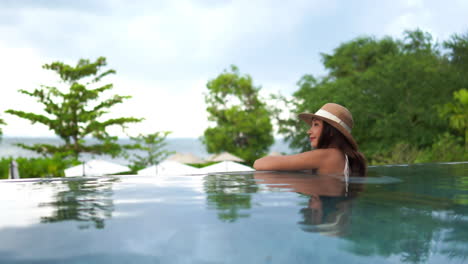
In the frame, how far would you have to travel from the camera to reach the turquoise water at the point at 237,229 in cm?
112

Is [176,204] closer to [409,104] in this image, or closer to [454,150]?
[454,150]

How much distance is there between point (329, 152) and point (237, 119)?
37.2 metres

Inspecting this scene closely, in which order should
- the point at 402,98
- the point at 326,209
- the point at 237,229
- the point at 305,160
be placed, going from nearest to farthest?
the point at 237,229 < the point at 326,209 < the point at 305,160 < the point at 402,98

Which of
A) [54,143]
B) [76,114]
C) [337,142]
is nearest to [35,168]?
[76,114]

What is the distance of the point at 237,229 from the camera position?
132 centimetres

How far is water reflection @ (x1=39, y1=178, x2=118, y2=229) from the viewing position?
1466 mm

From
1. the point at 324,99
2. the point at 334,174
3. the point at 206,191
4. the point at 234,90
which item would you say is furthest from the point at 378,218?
the point at 234,90

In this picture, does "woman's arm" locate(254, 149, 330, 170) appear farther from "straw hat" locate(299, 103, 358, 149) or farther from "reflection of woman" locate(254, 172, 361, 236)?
"reflection of woman" locate(254, 172, 361, 236)

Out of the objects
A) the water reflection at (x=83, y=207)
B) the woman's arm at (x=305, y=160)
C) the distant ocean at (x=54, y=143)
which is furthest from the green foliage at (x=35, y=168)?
the water reflection at (x=83, y=207)

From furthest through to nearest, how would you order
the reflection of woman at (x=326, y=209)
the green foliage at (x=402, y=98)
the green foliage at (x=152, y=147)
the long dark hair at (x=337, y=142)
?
the green foliage at (x=152, y=147) < the green foliage at (x=402, y=98) < the long dark hair at (x=337, y=142) < the reflection of woman at (x=326, y=209)

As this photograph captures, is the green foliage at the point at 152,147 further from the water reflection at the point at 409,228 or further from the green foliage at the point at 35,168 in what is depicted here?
the water reflection at the point at 409,228

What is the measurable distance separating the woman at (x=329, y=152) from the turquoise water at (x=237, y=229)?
1.31 metres

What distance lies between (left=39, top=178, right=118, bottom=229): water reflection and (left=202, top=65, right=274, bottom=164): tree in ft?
125

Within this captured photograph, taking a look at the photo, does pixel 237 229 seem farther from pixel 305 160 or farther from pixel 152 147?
pixel 152 147
